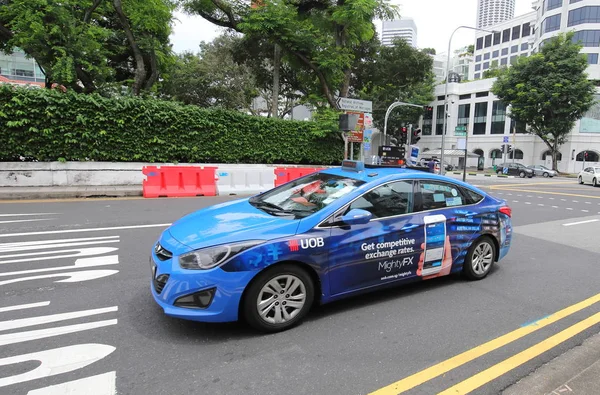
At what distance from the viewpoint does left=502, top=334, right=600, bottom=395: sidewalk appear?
2.68 metres

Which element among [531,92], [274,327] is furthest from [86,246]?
[531,92]

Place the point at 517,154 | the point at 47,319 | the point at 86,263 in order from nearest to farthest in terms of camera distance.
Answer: the point at 47,319
the point at 86,263
the point at 517,154

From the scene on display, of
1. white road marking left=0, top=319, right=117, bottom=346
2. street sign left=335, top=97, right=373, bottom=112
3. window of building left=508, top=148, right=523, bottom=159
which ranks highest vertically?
street sign left=335, top=97, right=373, bottom=112

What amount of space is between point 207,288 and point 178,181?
9.88m

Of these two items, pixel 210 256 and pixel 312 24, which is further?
pixel 312 24

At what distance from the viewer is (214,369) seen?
9.27 ft

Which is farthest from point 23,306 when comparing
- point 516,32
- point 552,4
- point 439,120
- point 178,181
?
point 516,32

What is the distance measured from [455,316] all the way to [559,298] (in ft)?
5.12

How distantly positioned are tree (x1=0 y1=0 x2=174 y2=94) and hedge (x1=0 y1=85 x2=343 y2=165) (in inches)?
121

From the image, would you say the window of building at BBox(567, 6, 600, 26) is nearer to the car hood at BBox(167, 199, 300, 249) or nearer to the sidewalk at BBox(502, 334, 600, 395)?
the sidewalk at BBox(502, 334, 600, 395)

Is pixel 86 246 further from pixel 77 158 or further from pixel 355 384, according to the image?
pixel 77 158

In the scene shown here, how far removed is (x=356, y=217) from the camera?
3602mm

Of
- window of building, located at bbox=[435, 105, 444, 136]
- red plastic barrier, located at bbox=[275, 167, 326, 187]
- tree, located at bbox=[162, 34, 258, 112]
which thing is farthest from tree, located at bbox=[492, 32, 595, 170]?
red plastic barrier, located at bbox=[275, 167, 326, 187]

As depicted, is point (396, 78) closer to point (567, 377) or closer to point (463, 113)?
point (463, 113)
